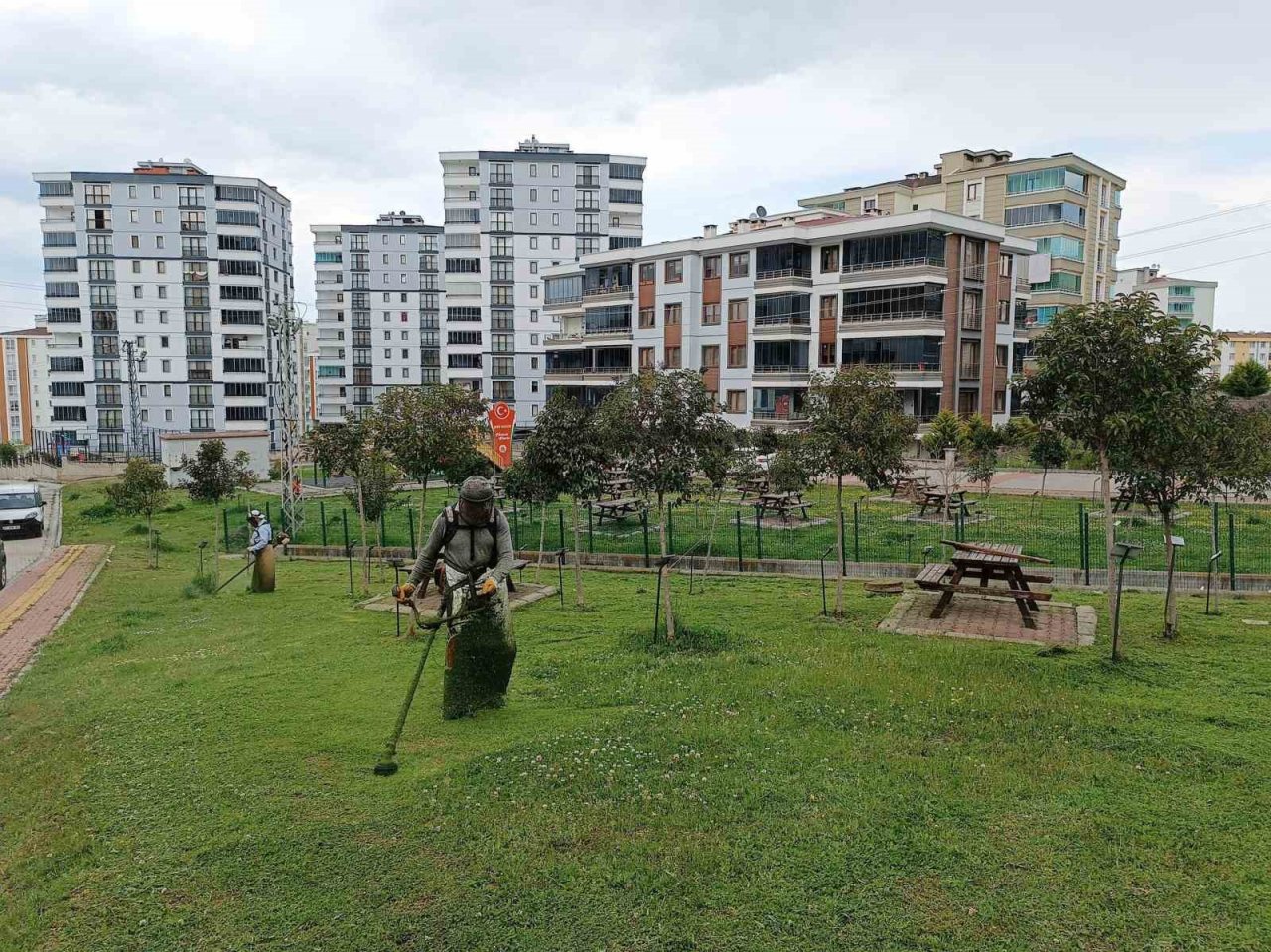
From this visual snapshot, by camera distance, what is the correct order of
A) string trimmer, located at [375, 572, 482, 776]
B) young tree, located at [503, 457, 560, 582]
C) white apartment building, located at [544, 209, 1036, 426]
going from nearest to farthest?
string trimmer, located at [375, 572, 482, 776], young tree, located at [503, 457, 560, 582], white apartment building, located at [544, 209, 1036, 426]

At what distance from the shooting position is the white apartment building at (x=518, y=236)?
79938 millimetres

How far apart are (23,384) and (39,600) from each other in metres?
122

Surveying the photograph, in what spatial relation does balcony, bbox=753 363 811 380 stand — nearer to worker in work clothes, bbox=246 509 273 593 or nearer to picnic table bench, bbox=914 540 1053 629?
worker in work clothes, bbox=246 509 273 593

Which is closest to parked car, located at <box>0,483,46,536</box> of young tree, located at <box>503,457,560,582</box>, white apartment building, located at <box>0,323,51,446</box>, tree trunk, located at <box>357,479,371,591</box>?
tree trunk, located at <box>357,479,371,591</box>

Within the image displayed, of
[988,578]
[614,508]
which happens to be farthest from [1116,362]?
[614,508]

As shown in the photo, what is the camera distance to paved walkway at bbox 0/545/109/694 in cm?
1391

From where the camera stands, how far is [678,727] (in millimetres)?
8469

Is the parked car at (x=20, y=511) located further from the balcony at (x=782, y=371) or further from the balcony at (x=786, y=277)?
the balcony at (x=786, y=277)

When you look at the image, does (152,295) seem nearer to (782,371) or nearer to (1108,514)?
Result: (782,371)

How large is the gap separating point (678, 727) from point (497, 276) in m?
76.9

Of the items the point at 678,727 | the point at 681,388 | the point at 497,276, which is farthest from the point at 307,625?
the point at 497,276

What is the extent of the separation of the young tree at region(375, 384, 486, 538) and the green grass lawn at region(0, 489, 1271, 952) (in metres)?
5.83

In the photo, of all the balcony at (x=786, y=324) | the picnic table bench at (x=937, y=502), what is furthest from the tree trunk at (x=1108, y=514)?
the balcony at (x=786, y=324)

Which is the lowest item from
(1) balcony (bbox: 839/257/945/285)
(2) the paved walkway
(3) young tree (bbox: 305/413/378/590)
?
(2) the paved walkway
